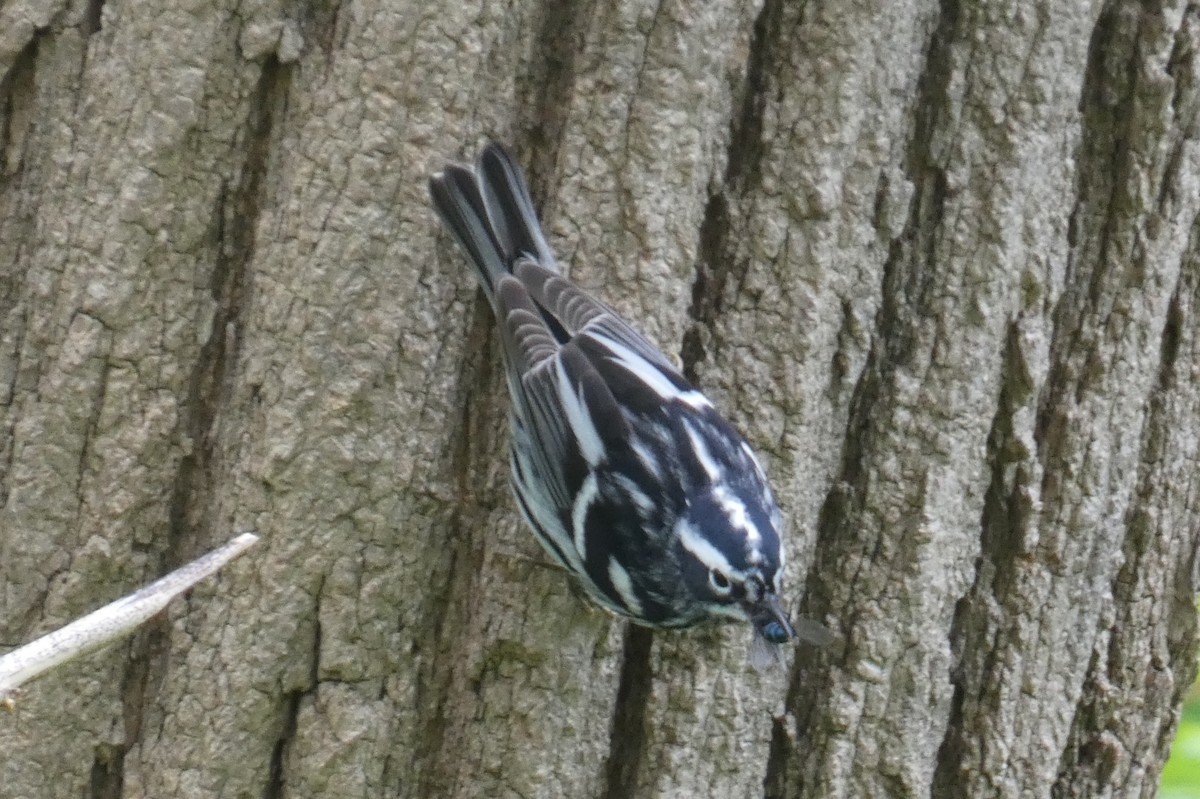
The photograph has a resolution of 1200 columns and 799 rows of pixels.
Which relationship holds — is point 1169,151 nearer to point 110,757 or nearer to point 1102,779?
point 1102,779

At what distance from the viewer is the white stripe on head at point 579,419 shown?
2.79m

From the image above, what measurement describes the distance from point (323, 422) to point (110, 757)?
2.67 ft

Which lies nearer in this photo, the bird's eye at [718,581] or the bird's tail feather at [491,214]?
the bird's tail feather at [491,214]

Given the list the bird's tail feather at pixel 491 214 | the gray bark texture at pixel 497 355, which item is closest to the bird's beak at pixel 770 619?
the gray bark texture at pixel 497 355

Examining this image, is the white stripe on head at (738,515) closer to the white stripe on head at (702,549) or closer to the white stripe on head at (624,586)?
the white stripe on head at (702,549)

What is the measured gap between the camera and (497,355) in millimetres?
2770

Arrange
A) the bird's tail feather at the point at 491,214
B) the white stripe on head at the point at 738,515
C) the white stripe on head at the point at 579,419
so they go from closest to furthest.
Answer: the bird's tail feather at the point at 491,214 → the white stripe on head at the point at 738,515 → the white stripe on head at the point at 579,419

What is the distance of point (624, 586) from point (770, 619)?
29 cm

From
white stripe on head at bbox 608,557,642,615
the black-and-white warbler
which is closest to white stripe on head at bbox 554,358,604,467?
the black-and-white warbler

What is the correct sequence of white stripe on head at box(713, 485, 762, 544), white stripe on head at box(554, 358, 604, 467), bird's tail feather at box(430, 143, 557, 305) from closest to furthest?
bird's tail feather at box(430, 143, 557, 305) < white stripe on head at box(713, 485, 762, 544) < white stripe on head at box(554, 358, 604, 467)

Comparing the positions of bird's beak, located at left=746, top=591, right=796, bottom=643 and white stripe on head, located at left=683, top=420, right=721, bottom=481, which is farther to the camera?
white stripe on head, located at left=683, top=420, right=721, bottom=481

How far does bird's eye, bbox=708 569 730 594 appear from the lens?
2.69 m

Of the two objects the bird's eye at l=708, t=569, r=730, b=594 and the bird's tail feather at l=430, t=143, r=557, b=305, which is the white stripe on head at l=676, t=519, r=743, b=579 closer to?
the bird's eye at l=708, t=569, r=730, b=594

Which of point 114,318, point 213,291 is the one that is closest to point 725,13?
point 213,291
